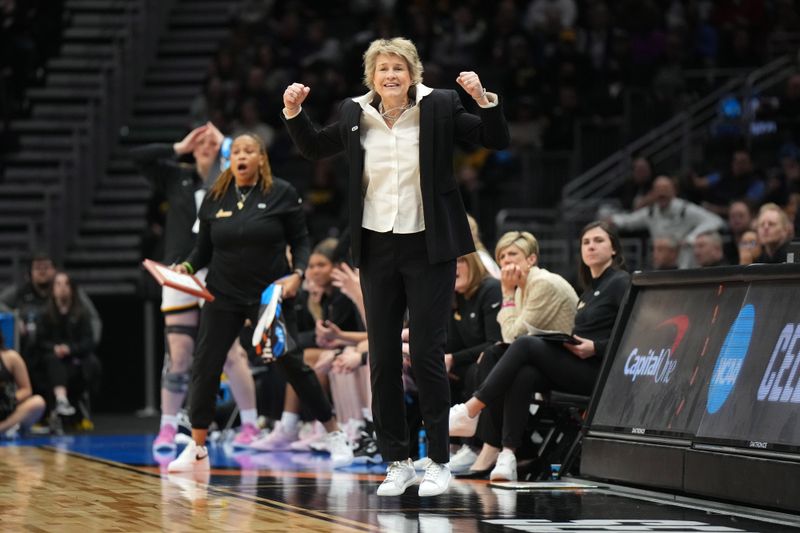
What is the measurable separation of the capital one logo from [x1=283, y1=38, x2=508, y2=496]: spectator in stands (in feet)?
3.29

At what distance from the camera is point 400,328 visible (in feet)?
22.2

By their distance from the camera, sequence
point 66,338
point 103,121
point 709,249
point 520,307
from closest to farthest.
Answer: point 520,307 → point 709,249 → point 66,338 → point 103,121

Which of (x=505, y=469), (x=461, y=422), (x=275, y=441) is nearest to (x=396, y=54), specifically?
(x=461, y=422)

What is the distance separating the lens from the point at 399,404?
267 inches

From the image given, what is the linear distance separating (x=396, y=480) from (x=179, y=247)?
12.3ft

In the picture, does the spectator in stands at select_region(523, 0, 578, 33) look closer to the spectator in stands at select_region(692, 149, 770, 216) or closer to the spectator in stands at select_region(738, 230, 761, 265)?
the spectator in stands at select_region(692, 149, 770, 216)

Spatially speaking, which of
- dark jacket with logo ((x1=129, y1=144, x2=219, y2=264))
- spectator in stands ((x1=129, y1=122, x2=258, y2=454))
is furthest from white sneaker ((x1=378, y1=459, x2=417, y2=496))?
dark jacket with logo ((x1=129, y1=144, x2=219, y2=264))

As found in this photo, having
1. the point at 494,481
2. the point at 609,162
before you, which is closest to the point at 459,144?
the point at 609,162

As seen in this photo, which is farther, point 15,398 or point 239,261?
point 15,398

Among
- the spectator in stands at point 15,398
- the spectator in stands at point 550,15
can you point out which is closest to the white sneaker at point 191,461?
the spectator in stands at point 15,398

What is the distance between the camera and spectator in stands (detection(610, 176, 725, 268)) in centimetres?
1297

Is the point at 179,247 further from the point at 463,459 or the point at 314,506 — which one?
the point at 314,506

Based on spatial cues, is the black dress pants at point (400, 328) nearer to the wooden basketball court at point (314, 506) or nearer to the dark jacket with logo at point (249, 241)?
the wooden basketball court at point (314, 506)

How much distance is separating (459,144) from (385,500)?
1028 centimetres
